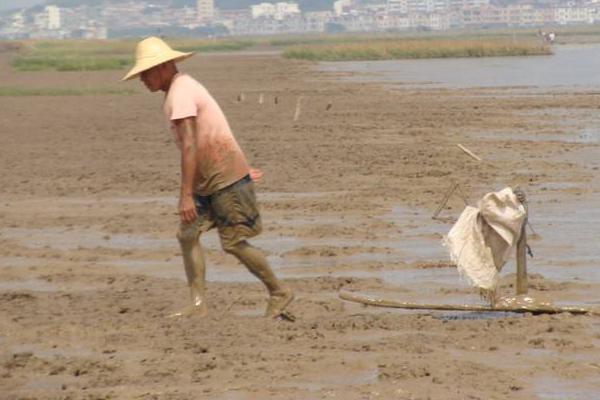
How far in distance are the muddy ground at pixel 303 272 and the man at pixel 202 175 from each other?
0.31m

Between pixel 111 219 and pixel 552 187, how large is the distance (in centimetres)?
435

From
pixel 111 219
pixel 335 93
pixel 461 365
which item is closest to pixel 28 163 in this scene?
pixel 111 219

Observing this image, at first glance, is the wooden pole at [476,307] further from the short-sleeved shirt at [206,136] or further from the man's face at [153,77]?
the man's face at [153,77]

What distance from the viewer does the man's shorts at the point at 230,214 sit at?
27.5ft

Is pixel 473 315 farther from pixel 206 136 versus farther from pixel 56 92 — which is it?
pixel 56 92

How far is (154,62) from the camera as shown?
26.9 feet

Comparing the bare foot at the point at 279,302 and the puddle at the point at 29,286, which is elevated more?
the bare foot at the point at 279,302

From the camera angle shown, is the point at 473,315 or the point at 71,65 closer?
the point at 473,315

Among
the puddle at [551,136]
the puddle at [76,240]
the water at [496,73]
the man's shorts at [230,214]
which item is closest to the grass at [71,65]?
the water at [496,73]

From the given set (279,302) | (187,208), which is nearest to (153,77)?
(187,208)

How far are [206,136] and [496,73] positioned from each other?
133ft

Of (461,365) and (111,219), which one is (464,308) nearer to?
(461,365)

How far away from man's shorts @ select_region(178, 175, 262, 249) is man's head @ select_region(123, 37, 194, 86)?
683 mm

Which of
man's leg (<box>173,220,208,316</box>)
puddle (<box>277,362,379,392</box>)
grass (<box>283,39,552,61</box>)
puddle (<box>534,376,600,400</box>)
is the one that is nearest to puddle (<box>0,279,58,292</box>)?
man's leg (<box>173,220,208,316</box>)
